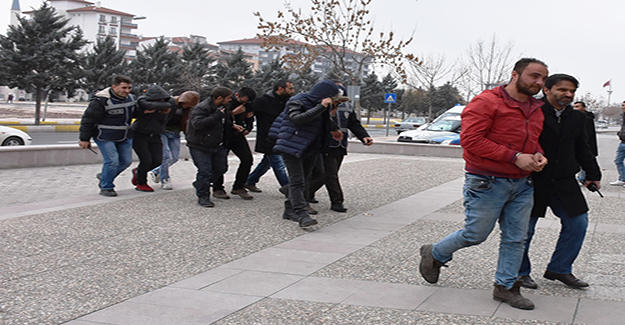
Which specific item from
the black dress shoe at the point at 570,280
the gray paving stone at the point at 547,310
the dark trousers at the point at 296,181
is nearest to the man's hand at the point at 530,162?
the gray paving stone at the point at 547,310

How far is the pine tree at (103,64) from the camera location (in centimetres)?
4677

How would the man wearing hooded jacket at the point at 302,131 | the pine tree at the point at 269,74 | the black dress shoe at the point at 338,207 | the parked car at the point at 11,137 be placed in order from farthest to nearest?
the pine tree at the point at 269,74 → the parked car at the point at 11,137 → the black dress shoe at the point at 338,207 → the man wearing hooded jacket at the point at 302,131

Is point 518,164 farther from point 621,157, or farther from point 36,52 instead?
point 36,52

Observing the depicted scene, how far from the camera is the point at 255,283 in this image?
15.9ft

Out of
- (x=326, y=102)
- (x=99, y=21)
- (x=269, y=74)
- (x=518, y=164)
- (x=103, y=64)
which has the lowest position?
(x=518, y=164)

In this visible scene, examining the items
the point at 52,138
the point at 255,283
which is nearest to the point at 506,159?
the point at 255,283

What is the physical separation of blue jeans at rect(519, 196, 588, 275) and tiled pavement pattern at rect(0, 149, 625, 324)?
0.63ft

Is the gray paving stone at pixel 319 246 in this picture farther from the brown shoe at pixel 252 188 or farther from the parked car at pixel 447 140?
the parked car at pixel 447 140

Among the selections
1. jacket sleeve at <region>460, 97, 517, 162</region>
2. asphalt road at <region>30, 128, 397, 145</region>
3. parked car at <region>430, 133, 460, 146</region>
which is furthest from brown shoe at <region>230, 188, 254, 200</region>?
asphalt road at <region>30, 128, 397, 145</region>

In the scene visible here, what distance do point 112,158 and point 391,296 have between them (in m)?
5.57

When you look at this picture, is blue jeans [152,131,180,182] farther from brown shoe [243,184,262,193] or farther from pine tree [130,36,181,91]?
pine tree [130,36,181,91]

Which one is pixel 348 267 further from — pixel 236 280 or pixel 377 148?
pixel 377 148

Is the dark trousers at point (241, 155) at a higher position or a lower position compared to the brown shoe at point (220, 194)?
higher

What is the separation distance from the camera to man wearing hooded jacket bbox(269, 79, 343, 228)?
273 inches
